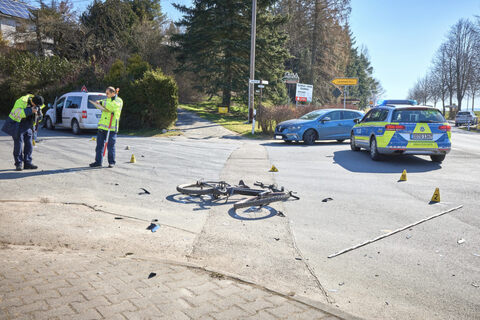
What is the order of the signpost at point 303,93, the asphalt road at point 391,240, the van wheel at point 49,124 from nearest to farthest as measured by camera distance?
the asphalt road at point 391,240, the van wheel at point 49,124, the signpost at point 303,93

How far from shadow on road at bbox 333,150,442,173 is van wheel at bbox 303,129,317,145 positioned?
358 centimetres

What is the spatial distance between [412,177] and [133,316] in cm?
846

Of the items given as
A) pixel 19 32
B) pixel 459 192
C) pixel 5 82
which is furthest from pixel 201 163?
pixel 19 32

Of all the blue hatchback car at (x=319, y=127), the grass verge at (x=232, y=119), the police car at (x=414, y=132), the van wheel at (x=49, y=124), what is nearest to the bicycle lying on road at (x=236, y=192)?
the police car at (x=414, y=132)

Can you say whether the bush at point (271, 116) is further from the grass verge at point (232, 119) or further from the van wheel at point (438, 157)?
the van wheel at point (438, 157)

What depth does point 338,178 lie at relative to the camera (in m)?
9.33

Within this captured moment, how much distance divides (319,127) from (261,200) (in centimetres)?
1200

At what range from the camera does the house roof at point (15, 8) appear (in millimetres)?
46847

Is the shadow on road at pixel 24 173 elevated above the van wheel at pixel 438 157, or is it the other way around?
the van wheel at pixel 438 157

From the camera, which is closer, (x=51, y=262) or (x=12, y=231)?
(x=51, y=262)

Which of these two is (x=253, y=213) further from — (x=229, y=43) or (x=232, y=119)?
(x=229, y=43)

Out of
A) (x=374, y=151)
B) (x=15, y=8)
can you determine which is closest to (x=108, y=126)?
(x=374, y=151)

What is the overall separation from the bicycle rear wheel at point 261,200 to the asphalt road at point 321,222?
0.42 ft

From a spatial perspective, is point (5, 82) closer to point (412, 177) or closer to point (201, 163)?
point (201, 163)
